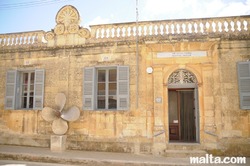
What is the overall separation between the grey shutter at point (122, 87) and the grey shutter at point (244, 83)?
3979mm

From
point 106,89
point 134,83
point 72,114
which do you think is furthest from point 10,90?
point 134,83

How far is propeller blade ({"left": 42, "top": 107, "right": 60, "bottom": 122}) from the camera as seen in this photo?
24.3 ft

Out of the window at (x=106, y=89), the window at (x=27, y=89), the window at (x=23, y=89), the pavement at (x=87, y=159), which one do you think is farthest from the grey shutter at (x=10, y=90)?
the window at (x=106, y=89)

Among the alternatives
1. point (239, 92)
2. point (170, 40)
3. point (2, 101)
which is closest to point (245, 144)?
point (239, 92)

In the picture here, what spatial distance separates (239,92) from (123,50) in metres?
4.42

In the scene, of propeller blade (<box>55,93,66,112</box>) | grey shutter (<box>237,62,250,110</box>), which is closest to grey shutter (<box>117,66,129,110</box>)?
propeller blade (<box>55,93,66,112</box>)

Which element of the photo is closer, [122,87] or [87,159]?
[87,159]

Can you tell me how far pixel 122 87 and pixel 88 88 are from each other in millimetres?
1358

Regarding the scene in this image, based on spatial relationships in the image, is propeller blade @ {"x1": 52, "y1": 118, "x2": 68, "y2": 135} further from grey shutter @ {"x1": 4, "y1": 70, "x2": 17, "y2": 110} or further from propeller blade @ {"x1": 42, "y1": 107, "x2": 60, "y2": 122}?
grey shutter @ {"x1": 4, "y1": 70, "x2": 17, "y2": 110}

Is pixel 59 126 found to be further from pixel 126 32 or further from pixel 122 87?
pixel 126 32

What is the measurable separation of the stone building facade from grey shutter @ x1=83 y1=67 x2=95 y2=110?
0.13ft

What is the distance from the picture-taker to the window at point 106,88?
759 centimetres

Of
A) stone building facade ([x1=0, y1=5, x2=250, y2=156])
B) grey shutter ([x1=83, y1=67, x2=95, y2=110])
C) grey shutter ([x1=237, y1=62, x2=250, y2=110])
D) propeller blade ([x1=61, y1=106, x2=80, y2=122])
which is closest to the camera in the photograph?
grey shutter ([x1=237, y1=62, x2=250, y2=110])

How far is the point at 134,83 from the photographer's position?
7.58 meters
